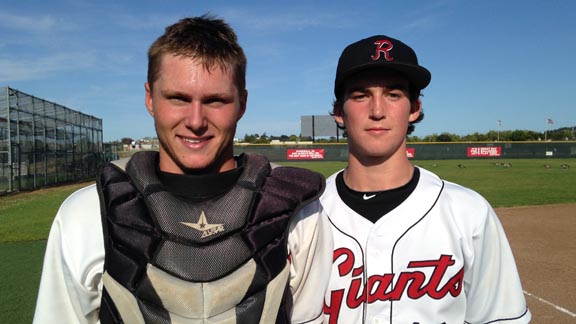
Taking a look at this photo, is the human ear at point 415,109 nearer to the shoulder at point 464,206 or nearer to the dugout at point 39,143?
the shoulder at point 464,206

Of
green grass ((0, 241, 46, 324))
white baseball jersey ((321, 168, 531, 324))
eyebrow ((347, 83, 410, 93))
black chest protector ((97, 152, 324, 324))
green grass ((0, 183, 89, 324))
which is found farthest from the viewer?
green grass ((0, 183, 89, 324))

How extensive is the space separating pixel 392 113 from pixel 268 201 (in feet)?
2.40

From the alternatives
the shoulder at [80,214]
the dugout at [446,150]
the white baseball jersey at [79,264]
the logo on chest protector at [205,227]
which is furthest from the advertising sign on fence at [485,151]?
the shoulder at [80,214]

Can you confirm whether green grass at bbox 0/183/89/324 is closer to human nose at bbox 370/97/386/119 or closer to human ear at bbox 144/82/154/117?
human ear at bbox 144/82/154/117

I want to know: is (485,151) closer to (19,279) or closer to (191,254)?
(19,279)

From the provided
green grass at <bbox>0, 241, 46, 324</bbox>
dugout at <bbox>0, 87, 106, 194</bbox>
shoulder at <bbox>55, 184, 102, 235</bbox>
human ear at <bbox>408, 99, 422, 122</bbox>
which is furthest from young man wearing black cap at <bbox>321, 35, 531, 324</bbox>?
dugout at <bbox>0, 87, 106, 194</bbox>

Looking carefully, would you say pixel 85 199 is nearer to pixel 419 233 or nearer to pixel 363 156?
→ pixel 363 156

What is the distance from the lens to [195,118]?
5.27 feet

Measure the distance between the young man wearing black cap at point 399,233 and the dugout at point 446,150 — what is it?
32435mm

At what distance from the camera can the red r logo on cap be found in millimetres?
2002

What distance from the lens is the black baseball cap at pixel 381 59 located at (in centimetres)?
199

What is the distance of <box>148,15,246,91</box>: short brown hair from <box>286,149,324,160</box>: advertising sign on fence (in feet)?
111

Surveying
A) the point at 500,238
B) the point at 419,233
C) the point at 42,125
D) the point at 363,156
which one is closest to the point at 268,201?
the point at 363,156

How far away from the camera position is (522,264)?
20.6 ft
